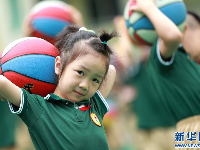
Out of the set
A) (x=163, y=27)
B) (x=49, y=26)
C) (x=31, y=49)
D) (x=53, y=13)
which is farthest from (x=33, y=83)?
(x=53, y=13)

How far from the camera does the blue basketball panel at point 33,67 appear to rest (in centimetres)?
276

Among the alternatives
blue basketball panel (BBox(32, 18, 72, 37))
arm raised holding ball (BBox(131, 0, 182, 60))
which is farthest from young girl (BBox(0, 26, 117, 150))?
blue basketball panel (BBox(32, 18, 72, 37))

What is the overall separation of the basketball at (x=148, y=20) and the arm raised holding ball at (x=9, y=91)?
1.54m

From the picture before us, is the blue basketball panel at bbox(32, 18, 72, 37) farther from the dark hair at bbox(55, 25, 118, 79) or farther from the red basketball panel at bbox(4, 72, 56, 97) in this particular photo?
the red basketball panel at bbox(4, 72, 56, 97)

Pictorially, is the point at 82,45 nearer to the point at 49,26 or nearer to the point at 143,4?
the point at 143,4

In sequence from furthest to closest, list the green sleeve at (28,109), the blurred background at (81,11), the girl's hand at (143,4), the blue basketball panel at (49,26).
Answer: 1. the blurred background at (81,11)
2. the blue basketball panel at (49,26)
3. the girl's hand at (143,4)
4. the green sleeve at (28,109)

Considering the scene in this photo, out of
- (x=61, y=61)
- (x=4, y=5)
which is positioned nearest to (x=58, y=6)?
(x=61, y=61)

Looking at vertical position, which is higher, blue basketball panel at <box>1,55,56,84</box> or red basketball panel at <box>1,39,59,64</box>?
red basketball panel at <box>1,39,59,64</box>

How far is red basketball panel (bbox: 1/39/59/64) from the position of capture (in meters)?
2.81

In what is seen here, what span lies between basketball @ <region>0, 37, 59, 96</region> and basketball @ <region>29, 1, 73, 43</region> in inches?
70.2

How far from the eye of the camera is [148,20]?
3.53 meters

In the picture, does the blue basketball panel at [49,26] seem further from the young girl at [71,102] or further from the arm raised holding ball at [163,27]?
the young girl at [71,102]

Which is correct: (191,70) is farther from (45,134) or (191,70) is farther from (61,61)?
(45,134)

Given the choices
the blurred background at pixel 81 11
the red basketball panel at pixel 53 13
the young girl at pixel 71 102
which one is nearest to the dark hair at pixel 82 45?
the young girl at pixel 71 102
